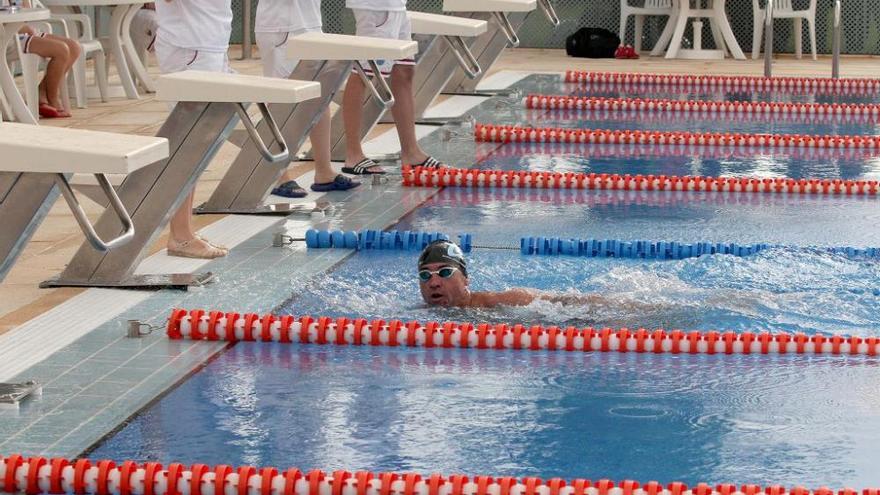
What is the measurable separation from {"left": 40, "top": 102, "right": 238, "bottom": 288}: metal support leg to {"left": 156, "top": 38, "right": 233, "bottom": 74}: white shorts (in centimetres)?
40

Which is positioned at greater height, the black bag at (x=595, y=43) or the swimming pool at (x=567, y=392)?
the black bag at (x=595, y=43)

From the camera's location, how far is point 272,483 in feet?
10.6

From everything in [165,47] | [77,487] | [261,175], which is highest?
[165,47]

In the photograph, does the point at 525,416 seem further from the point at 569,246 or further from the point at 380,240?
the point at 380,240

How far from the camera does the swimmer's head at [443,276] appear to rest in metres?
4.88

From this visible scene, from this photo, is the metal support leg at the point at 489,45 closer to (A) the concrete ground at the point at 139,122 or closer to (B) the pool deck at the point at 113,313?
(A) the concrete ground at the point at 139,122

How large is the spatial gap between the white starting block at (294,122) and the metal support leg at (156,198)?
1.15 m

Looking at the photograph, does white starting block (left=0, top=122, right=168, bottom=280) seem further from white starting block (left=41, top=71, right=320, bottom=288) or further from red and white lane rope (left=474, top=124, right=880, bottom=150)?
red and white lane rope (left=474, top=124, right=880, bottom=150)

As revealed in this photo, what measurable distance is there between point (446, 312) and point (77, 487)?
1.85 meters

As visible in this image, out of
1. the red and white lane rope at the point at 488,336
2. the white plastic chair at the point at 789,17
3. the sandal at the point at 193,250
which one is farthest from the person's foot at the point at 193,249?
the white plastic chair at the point at 789,17

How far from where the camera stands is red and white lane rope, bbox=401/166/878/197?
745 centimetres

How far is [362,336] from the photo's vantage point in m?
4.55

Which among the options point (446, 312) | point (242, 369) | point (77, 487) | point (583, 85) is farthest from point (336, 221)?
point (583, 85)

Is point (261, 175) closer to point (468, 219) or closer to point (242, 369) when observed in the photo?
point (468, 219)
